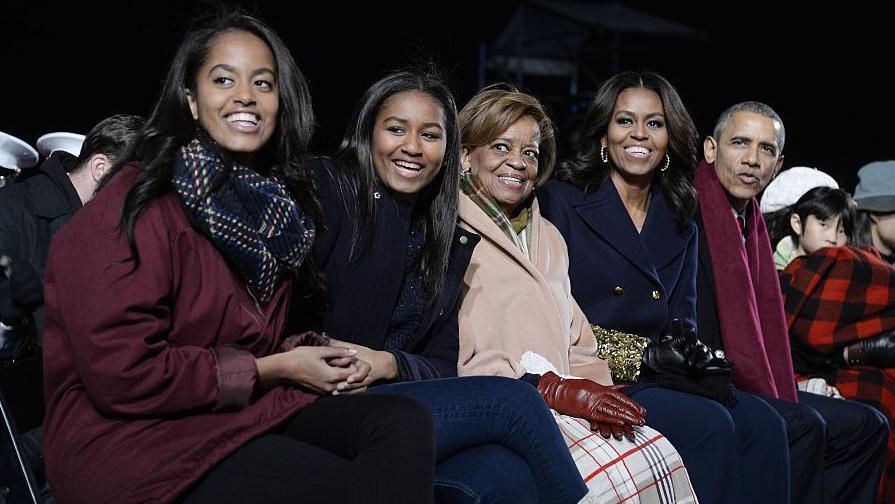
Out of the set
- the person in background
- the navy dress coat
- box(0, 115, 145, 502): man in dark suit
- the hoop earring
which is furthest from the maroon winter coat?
the person in background

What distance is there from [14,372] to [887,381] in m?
2.54

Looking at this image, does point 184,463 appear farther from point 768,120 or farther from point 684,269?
point 768,120

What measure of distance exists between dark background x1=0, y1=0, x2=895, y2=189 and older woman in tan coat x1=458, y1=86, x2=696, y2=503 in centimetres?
192

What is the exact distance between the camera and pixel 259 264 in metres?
1.65

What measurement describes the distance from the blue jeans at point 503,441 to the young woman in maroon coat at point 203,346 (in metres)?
0.22

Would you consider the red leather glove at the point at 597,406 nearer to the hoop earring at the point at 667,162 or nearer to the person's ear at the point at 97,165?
the hoop earring at the point at 667,162

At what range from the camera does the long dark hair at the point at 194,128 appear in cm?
156

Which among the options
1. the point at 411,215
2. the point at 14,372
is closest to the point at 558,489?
the point at 411,215

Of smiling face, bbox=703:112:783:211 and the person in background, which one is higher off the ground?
smiling face, bbox=703:112:783:211

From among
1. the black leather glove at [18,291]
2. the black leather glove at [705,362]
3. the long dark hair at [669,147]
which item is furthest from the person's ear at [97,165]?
the black leather glove at [705,362]

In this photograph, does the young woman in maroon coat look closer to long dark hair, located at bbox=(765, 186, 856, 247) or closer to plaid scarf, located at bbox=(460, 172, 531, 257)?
plaid scarf, located at bbox=(460, 172, 531, 257)

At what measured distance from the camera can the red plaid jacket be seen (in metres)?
2.94

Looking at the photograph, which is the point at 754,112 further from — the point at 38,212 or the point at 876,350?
the point at 38,212

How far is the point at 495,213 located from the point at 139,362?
47.5 inches
